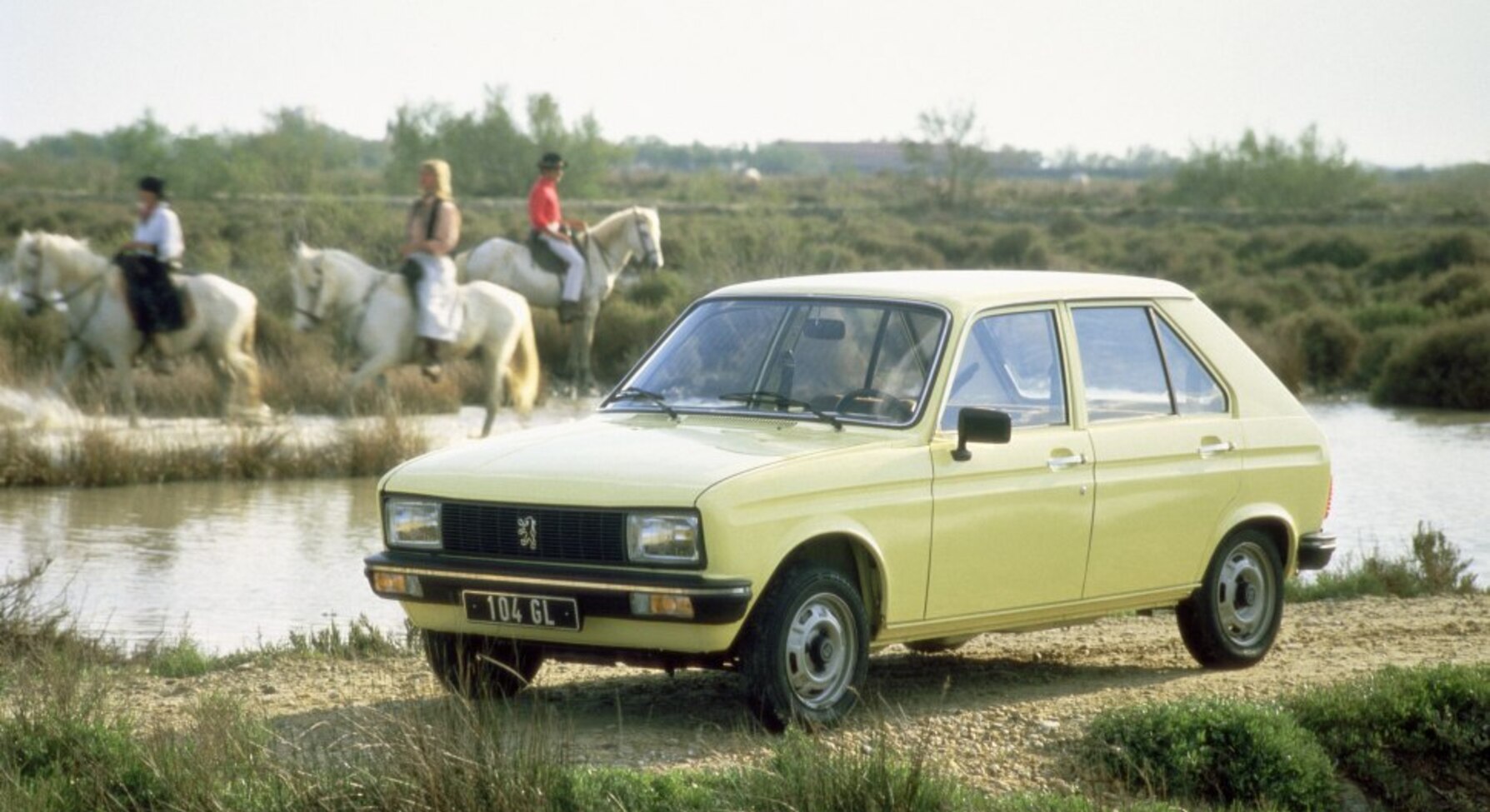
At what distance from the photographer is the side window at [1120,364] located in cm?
984

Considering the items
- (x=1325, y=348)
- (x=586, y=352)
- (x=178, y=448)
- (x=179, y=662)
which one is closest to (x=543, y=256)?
(x=586, y=352)

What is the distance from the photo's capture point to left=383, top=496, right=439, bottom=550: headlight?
868 cm

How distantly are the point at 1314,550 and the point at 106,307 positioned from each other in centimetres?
1669

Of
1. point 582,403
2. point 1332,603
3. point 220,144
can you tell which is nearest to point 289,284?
point 582,403

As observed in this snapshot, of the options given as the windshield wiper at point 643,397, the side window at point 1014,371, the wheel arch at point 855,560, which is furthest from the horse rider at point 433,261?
the wheel arch at point 855,560

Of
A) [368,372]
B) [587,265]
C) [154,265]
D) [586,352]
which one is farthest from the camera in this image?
[586,352]

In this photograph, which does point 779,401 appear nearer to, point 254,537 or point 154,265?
point 254,537

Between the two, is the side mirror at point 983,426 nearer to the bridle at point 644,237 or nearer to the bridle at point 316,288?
the bridle at point 316,288

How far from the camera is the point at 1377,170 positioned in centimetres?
9269

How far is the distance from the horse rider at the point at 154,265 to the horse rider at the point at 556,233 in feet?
19.4

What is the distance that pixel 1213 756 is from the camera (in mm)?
8555

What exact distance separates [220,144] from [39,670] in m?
65.8

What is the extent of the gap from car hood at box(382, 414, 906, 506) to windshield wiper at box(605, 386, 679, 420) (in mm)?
61

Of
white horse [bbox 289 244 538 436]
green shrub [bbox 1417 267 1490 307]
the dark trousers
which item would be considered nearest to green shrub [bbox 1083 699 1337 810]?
white horse [bbox 289 244 538 436]
